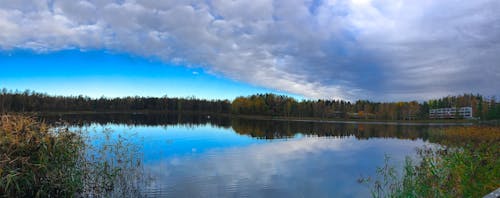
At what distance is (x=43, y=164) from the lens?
9625 millimetres

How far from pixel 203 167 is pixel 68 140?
356 inches

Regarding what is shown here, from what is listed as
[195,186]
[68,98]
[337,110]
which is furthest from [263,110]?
[195,186]

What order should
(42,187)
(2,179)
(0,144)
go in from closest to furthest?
(2,179)
(0,144)
(42,187)

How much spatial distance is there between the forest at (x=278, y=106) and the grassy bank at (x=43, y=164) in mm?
103516

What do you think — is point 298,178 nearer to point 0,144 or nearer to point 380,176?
point 380,176

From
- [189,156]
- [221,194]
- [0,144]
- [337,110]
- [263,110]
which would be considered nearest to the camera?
[0,144]

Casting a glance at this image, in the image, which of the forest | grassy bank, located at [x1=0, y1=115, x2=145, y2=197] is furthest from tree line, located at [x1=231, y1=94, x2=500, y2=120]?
grassy bank, located at [x1=0, y1=115, x2=145, y2=197]

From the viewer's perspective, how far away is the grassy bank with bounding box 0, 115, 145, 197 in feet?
29.8

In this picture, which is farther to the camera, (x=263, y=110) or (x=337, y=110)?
(x=337, y=110)

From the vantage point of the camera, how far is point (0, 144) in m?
9.07

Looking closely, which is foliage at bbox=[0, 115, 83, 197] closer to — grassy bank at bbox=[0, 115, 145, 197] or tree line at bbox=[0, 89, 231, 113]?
grassy bank at bbox=[0, 115, 145, 197]

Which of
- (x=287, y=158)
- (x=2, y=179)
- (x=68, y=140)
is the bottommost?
(x=287, y=158)

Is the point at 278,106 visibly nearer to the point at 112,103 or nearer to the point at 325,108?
the point at 325,108

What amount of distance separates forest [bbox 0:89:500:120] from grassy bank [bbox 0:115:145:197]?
103516mm
